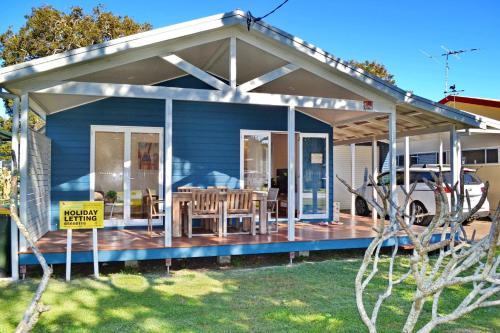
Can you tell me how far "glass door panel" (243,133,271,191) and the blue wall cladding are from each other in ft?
0.63

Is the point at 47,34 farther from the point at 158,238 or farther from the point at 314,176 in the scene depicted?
the point at 158,238

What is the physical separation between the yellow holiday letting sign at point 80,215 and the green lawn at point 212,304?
724 millimetres

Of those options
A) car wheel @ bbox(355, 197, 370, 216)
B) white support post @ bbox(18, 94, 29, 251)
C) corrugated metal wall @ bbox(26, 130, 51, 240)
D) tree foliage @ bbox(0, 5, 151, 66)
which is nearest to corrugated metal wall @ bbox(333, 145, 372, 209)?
car wheel @ bbox(355, 197, 370, 216)

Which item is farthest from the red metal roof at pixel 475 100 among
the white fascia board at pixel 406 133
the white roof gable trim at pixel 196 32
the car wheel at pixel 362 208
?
the white roof gable trim at pixel 196 32

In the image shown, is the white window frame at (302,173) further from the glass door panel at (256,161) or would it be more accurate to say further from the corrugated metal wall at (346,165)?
the corrugated metal wall at (346,165)

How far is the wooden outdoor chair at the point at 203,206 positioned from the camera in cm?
734

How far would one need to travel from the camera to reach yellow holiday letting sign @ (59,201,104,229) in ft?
19.4

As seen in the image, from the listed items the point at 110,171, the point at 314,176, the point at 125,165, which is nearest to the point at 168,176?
the point at 125,165

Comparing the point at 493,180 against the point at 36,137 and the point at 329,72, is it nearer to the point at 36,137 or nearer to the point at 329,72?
the point at 329,72

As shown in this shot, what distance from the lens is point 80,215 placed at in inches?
237

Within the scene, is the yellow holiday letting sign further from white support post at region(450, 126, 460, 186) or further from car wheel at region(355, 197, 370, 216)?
car wheel at region(355, 197, 370, 216)

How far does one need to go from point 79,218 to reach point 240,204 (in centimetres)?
270

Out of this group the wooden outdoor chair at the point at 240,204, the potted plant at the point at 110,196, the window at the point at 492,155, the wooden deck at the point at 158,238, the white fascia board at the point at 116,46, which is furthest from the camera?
the window at the point at 492,155

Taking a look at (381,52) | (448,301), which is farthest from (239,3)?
(381,52)
